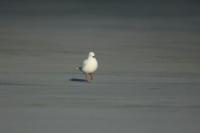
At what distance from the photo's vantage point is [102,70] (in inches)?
565

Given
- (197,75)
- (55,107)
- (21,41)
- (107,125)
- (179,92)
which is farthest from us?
(21,41)

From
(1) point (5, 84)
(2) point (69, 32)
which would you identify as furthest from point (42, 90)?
(2) point (69, 32)

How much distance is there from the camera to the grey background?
31.5 ft

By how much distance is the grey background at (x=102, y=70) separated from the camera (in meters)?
9.61

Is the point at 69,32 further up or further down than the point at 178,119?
further up

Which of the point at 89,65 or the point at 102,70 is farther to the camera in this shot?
the point at 102,70

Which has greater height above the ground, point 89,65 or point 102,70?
point 102,70

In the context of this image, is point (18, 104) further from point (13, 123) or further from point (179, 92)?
point (179, 92)

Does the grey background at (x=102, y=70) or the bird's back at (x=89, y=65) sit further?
the bird's back at (x=89, y=65)

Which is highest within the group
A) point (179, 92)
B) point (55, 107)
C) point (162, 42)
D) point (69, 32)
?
point (69, 32)

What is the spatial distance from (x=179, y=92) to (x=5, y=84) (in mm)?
2775

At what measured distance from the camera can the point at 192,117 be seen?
980 centimetres

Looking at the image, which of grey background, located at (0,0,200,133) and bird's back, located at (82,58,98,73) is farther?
bird's back, located at (82,58,98,73)

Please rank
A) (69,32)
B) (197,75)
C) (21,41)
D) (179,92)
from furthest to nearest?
1. (69,32)
2. (21,41)
3. (197,75)
4. (179,92)
